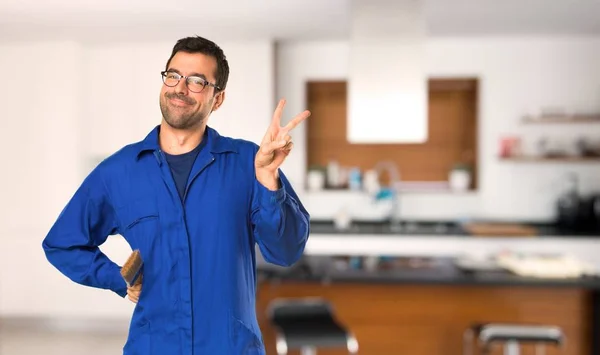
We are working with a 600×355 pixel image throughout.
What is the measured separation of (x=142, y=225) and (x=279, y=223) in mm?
136

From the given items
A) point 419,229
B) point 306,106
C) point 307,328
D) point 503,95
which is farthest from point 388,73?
point 503,95

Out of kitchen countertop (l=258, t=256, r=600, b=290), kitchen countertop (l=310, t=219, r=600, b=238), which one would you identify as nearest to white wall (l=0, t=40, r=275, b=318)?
kitchen countertop (l=258, t=256, r=600, b=290)

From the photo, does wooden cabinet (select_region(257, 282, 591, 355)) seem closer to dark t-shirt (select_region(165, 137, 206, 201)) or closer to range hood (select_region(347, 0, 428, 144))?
range hood (select_region(347, 0, 428, 144))

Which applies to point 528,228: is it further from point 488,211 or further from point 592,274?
point 592,274

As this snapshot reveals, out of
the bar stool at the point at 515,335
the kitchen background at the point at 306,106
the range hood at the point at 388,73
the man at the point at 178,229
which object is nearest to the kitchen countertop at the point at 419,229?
the kitchen background at the point at 306,106

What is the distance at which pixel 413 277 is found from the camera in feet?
6.77

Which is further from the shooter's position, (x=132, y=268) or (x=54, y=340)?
(x=54, y=340)

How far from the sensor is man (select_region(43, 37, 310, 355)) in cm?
62

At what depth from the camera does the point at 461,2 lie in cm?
245

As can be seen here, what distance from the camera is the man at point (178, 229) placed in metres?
0.62

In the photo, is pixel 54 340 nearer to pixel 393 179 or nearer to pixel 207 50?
pixel 207 50

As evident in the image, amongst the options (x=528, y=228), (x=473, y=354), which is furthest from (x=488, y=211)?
(x=473, y=354)

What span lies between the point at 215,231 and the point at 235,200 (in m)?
0.04

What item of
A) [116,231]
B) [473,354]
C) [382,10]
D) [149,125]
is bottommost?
[473,354]
